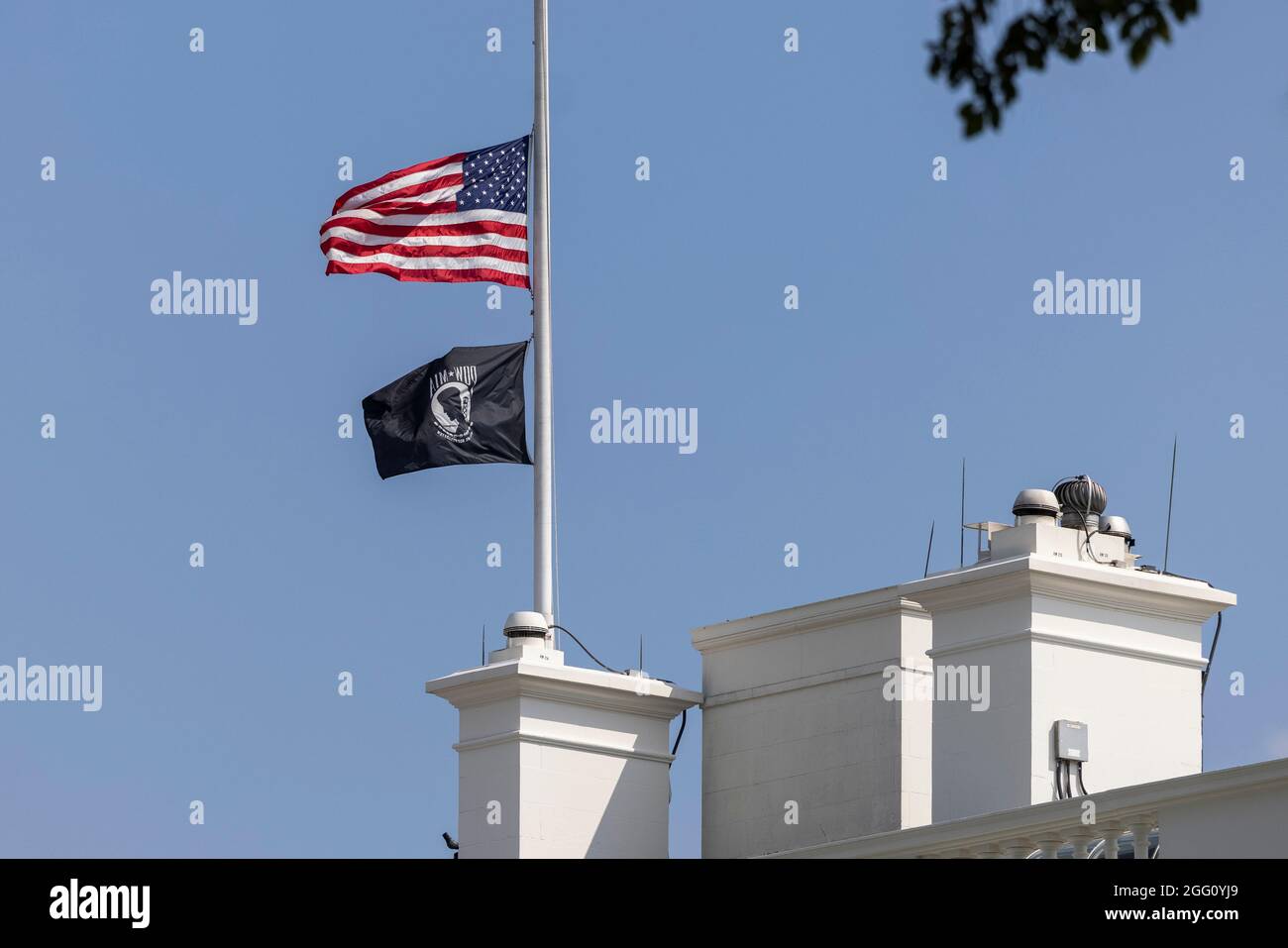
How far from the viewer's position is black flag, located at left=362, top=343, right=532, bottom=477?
24.9 metres

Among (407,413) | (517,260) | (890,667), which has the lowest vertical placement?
(890,667)

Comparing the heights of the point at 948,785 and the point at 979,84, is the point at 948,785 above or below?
below

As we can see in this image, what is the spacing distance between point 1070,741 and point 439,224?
8863 millimetres

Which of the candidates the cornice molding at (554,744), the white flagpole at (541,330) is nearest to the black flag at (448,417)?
the white flagpole at (541,330)

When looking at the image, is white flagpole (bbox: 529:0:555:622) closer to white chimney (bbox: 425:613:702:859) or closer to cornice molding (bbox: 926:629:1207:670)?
white chimney (bbox: 425:613:702:859)

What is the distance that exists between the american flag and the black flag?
38.0 inches

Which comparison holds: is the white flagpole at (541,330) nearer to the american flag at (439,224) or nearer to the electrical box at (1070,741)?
the american flag at (439,224)

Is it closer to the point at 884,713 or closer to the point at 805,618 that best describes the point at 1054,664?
the point at 884,713

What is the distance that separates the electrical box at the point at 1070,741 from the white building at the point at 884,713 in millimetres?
17
